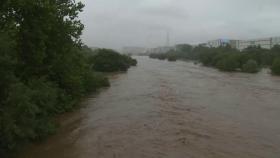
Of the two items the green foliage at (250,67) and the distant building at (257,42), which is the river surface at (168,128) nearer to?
the green foliage at (250,67)

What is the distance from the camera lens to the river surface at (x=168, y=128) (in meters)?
13.5

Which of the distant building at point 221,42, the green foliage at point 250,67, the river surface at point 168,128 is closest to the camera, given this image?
the river surface at point 168,128

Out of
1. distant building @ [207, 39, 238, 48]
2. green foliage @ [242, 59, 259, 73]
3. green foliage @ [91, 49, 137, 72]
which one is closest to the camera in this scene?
green foliage @ [91, 49, 137, 72]

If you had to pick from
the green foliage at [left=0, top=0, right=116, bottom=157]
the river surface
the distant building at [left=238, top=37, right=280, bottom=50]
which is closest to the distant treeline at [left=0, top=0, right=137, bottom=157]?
the green foliage at [left=0, top=0, right=116, bottom=157]

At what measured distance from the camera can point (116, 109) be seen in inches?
877

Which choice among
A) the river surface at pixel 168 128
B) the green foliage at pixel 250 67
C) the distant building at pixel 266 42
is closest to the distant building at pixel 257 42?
the distant building at pixel 266 42

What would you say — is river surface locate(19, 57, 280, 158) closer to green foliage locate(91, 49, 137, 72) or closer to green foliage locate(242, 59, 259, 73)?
green foliage locate(91, 49, 137, 72)

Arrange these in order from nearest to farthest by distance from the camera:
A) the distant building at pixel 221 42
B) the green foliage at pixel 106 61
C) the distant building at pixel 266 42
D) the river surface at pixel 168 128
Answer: the river surface at pixel 168 128, the green foliage at pixel 106 61, the distant building at pixel 266 42, the distant building at pixel 221 42

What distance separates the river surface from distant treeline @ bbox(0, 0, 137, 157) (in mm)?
1061

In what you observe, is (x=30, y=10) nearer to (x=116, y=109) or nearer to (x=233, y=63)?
(x=116, y=109)

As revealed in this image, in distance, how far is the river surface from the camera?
1352cm

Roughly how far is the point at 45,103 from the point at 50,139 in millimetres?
1807

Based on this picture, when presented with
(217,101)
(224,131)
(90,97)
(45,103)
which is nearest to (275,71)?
(217,101)

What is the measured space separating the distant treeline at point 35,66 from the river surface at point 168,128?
1061 millimetres
